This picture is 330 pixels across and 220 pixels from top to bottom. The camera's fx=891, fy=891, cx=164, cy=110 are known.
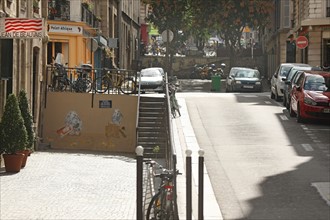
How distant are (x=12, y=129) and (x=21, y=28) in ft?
7.68

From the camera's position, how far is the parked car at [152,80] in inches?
1421

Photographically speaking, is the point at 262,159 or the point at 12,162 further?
the point at 262,159

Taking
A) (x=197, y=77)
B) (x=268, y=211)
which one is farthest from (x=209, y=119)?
(x=197, y=77)

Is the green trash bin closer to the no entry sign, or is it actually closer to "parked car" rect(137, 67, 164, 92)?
the no entry sign

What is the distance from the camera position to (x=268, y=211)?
1472 centimetres

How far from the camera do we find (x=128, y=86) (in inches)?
1171

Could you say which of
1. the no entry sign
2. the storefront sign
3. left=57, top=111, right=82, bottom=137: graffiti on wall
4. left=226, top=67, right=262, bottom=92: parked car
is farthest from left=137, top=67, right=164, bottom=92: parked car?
the no entry sign

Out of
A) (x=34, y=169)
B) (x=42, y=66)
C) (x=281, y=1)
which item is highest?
(x=281, y=1)

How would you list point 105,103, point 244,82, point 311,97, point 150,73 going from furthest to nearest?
point 244,82, point 150,73, point 105,103, point 311,97

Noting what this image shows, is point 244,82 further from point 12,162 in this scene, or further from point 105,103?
point 12,162

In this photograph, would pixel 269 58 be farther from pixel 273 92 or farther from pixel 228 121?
pixel 228 121

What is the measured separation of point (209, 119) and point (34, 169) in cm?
809

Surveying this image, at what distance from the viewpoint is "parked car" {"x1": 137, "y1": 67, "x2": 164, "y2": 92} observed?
36.1 m

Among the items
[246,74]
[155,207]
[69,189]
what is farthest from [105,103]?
[155,207]
